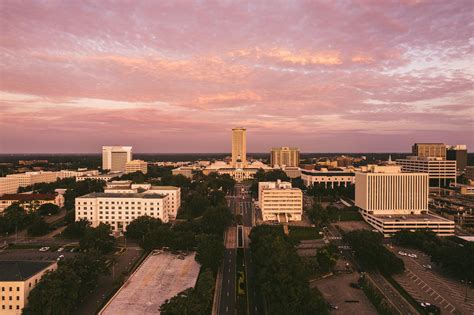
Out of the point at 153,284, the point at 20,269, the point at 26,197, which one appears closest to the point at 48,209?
the point at 26,197

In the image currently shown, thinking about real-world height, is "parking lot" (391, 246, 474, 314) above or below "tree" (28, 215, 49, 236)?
below

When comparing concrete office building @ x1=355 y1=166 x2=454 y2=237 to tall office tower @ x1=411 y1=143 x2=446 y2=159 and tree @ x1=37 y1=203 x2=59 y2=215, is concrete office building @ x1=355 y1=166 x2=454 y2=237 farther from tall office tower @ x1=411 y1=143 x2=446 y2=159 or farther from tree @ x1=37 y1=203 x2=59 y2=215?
tall office tower @ x1=411 y1=143 x2=446 y2=159

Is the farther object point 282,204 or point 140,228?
point 282,204

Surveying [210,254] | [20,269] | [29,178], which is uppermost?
[29,178]

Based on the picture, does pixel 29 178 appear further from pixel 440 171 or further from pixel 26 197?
pixel 440 171

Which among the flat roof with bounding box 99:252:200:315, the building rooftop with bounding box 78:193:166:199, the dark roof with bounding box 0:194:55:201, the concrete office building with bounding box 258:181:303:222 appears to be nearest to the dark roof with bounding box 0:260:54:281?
the flat roof with bounding box 99:252:200:315

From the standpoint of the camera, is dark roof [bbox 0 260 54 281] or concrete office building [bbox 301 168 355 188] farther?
concrete office building [bbox 301 168 355 188]

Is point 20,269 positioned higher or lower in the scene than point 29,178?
lower

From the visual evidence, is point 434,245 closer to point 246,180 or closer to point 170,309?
point 170,309

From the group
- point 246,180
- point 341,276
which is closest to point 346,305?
point 341,276
